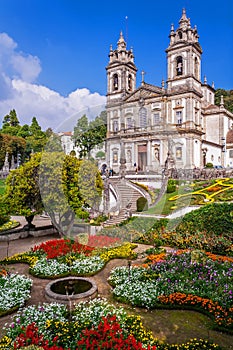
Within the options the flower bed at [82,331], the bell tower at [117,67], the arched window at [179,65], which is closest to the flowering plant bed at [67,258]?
the flower bed at [82,331]

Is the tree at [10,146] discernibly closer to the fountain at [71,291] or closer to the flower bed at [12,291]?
the flower bed at [12,291]

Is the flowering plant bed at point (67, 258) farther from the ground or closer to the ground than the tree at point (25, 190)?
closer to the ground

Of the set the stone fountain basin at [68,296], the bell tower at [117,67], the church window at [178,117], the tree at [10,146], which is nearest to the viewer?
the stone fountain basin at [68,296]

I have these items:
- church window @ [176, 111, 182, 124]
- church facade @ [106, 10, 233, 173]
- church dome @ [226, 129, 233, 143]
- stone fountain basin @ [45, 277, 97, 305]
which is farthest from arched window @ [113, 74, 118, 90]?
stone fountain basin @ [45, 277, 97, 305]

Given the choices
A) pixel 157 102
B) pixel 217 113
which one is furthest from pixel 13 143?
pixel 217 113

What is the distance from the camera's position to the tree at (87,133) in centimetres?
864

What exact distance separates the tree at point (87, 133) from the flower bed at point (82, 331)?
5.03m

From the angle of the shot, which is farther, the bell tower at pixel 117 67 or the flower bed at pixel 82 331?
the bell tower at pixel 117 67

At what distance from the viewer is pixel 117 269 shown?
36.2 ft

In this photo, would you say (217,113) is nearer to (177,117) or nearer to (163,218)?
(177,117)

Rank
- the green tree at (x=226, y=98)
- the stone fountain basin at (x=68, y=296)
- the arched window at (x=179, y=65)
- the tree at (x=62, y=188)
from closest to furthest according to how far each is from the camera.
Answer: the stone fountain basin at (x=68, y=296) → the tree at (x=62, y=188) → the arched window at (x=179, y=65) → the green tree at (x=226, y=98)

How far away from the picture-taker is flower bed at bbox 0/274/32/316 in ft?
27.3

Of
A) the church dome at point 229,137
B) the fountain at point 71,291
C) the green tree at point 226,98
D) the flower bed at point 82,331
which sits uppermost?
the green tree at point 226,98

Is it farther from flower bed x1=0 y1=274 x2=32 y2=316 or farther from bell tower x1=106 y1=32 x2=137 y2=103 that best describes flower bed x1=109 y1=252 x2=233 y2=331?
bell tower x1=106 y1=32 x2=137 y2=103
